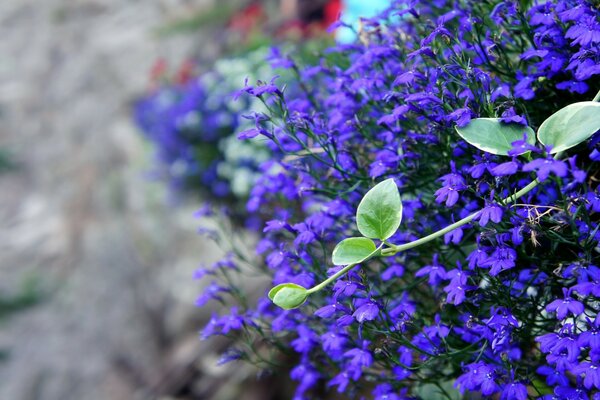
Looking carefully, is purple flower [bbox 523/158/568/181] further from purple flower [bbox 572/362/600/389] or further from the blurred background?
the blurred background

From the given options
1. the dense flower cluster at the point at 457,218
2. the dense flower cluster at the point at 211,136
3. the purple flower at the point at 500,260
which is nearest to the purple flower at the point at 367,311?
the dense flower cluster at the point at 457,218

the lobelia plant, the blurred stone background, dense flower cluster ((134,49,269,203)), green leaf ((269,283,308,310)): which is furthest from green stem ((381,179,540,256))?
the blurred stone background

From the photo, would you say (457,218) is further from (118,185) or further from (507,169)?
(118,185)

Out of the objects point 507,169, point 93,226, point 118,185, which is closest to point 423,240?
point 507,169

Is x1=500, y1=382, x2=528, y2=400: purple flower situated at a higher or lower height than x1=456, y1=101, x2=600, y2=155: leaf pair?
lower

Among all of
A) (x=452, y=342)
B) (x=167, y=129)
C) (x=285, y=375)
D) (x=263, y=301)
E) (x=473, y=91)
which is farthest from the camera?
Result: (x=167, y=129)

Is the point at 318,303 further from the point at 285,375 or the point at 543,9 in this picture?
the point at 285,375

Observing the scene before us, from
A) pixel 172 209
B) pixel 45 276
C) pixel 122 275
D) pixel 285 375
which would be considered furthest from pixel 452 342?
pixel 45 276
